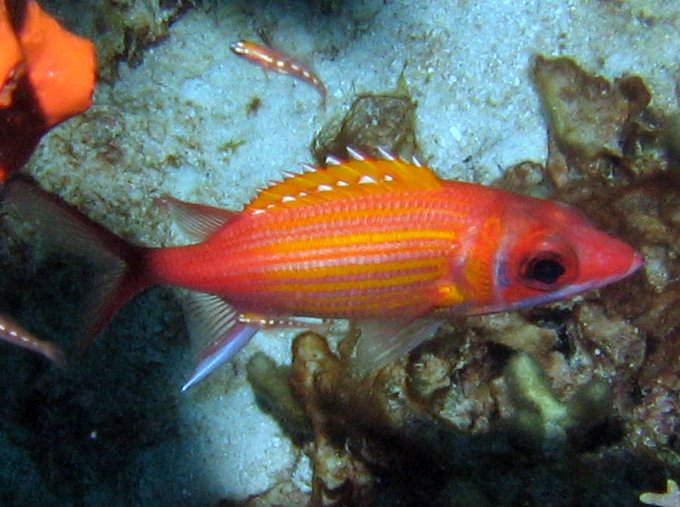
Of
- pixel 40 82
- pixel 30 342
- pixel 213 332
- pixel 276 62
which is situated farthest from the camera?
pixel 276 62

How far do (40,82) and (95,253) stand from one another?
29.8 inches

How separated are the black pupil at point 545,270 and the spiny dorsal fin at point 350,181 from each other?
1.62 ft

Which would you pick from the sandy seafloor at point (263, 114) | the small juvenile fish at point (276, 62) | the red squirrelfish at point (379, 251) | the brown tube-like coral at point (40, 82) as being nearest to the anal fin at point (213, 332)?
the red squirrelfish at point (379, 251)

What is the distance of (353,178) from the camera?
269 centimetres

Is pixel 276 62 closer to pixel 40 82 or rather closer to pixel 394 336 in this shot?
pixel 40 82

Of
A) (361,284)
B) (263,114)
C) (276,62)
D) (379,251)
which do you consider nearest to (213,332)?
(361,284)

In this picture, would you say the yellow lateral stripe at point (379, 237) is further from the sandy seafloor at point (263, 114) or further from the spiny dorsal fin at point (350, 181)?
the sandy seafloor at point (263, 114)

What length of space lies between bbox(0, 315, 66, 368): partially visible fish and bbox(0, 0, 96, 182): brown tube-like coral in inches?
21.7

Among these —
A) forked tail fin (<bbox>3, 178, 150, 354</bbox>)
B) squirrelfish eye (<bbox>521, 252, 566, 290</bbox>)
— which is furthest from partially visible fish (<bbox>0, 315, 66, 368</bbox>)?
squirrelfish eye (<bbox>521, 252, 566, 290</bbox>)

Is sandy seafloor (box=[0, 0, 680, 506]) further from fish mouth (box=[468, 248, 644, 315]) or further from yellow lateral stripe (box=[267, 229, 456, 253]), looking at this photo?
fish mouth (box=[468, 248, 644, 315])

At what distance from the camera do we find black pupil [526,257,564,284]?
257cm

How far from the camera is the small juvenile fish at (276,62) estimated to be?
15.3 ft

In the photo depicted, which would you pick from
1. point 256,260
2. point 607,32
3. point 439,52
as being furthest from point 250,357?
point 607,32

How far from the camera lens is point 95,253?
9.22 ft
